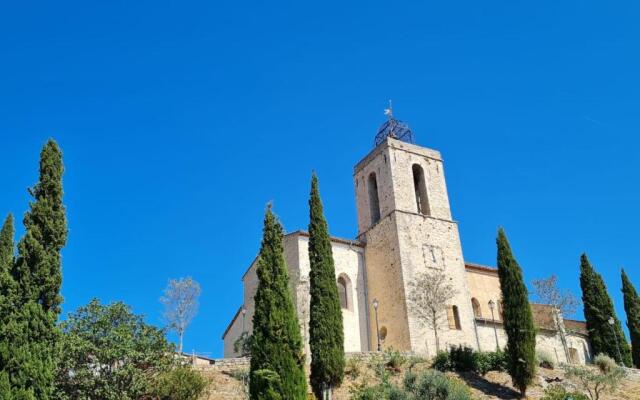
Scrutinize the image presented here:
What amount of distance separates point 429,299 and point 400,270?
2833 millimetres

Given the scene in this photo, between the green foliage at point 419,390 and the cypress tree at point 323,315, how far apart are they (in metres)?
2.95

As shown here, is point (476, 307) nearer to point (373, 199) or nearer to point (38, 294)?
point (373, 199)

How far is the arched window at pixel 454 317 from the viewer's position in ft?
115

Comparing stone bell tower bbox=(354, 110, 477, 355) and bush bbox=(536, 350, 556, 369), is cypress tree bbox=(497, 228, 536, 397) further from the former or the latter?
stone bell tower bbox=(354, 110, 477, 355)

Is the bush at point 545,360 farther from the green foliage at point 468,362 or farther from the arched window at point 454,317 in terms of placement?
the arched window at point 454,317

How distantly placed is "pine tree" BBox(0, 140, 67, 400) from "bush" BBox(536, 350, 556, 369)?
2147cm

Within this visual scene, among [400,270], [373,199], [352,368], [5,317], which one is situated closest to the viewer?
[5,317]

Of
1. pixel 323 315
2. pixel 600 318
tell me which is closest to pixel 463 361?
pixel 323 315

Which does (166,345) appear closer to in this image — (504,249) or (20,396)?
(20,396)

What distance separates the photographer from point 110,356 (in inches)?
808

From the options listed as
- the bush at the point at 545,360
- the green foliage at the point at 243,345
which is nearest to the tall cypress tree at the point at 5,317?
the green foliage at the point at 243,345

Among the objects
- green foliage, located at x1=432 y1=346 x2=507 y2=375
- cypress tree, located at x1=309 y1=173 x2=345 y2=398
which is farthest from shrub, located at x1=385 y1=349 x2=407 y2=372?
cypress tree, located at x1=309 y1=173 x2=345 y2=398

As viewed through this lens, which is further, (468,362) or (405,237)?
(405,237)

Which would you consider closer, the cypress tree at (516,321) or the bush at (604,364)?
the cypress tree at (516,321)
